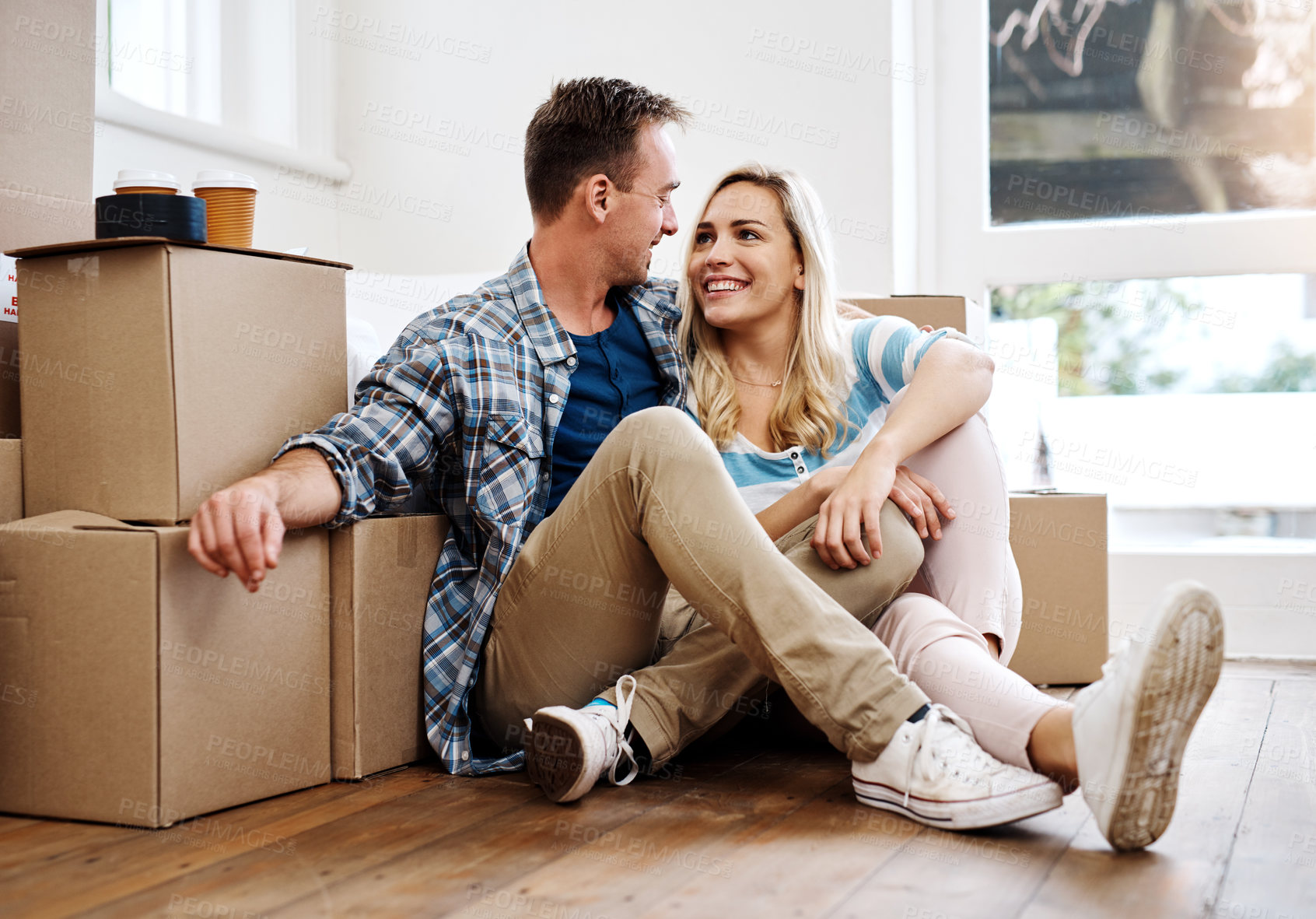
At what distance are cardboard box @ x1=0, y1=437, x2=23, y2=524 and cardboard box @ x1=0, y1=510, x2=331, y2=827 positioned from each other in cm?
9

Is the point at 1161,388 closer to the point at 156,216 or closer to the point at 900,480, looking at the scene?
the point at 900,480

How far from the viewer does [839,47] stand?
8.10ft

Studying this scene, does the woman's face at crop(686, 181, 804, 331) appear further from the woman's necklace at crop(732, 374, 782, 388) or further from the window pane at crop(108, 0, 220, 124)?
the window pane at crop(108, 0, 220, 124)

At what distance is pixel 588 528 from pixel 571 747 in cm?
23

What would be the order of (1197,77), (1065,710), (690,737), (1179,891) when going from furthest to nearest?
1. (1197,77)
2. (690,737)
3. (1065,710)
4. (1179,891)

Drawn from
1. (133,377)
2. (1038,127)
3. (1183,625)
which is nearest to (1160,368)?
(1038,127)

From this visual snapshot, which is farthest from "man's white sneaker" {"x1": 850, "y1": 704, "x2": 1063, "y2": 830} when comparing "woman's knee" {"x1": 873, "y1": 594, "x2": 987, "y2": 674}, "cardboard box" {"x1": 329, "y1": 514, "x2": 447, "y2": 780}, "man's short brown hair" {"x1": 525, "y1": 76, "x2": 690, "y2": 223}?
"man's short brown hair" {"x1": 525, "y1": 76, "x2": 690, "y2": 223}

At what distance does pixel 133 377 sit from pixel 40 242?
0.36m

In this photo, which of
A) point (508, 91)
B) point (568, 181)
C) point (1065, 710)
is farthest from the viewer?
point (508, 91)

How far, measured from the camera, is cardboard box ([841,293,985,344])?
1930 mm

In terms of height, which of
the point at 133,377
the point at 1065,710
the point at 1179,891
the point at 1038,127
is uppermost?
the point at 1038,127

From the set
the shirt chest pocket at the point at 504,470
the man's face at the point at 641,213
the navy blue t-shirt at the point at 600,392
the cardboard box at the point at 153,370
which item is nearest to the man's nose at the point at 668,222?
the man's face at the point at 641,213

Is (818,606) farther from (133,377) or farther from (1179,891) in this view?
(133,377)

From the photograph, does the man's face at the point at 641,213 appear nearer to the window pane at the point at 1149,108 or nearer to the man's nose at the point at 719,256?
the man's nose at the point at 719,256
